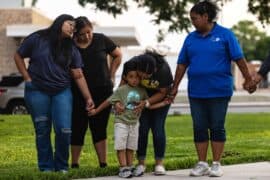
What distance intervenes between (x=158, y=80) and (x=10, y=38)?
27.4 meters

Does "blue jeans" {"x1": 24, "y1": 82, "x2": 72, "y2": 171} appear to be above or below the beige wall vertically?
above

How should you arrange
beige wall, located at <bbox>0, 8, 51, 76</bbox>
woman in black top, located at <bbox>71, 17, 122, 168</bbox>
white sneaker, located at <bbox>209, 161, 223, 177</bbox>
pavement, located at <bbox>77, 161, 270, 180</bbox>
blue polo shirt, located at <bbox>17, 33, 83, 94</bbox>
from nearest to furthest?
blue polo shirt, located at <bbox>17, 33, 83, 94</bbox> < pavement, located at <bbox>77, 161, 270, 180</bbox> < white sneaker, located at <bbox>209, 161, 223, 177</bbox> < woman in black top, located at <bbox>71, 17, 122, 168</bbox> < beige wall, located at <bbox>0, 8, 51, 76</bbox>

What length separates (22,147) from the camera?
11.3m

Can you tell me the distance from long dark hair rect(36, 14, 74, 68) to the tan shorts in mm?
925

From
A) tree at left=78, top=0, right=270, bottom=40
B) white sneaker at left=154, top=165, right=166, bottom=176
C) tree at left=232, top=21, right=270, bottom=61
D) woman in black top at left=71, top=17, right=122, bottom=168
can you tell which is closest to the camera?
white sneaker at left=154, top=165, right=166, bottom=176

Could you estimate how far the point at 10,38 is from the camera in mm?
34406

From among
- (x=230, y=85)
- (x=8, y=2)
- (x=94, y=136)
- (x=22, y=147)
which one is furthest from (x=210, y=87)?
(x=8, y=2)

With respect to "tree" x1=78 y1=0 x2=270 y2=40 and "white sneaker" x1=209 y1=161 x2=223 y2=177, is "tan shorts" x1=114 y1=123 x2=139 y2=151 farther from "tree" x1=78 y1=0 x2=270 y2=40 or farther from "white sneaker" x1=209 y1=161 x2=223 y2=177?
"tree" x1=78 y1=0 x2=270 y2=40

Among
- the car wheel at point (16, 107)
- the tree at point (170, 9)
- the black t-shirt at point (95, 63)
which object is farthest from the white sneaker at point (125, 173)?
the car wheel at point (16, 107)

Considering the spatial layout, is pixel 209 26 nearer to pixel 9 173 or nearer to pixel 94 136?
pixel 94 136

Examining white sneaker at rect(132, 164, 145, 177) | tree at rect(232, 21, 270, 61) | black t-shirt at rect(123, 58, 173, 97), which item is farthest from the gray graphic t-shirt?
tree at rect(232, 21, 270, 61)

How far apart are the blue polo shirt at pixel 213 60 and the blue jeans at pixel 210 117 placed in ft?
0.28

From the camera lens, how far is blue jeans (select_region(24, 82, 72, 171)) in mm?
7527

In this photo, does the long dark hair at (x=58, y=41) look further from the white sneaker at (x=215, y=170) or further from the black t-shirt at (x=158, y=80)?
the white sneaker at (x=215, y=170)
